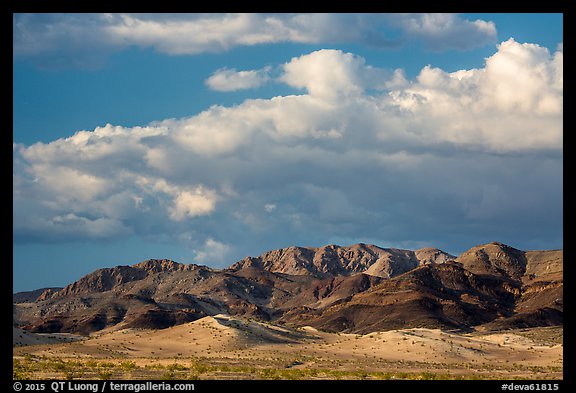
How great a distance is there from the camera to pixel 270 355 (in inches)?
3888

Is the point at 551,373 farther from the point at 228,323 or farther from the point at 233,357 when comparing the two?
the point at 228,323

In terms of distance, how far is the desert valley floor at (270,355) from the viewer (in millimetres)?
68981

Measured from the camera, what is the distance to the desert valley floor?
68981 millimetres
